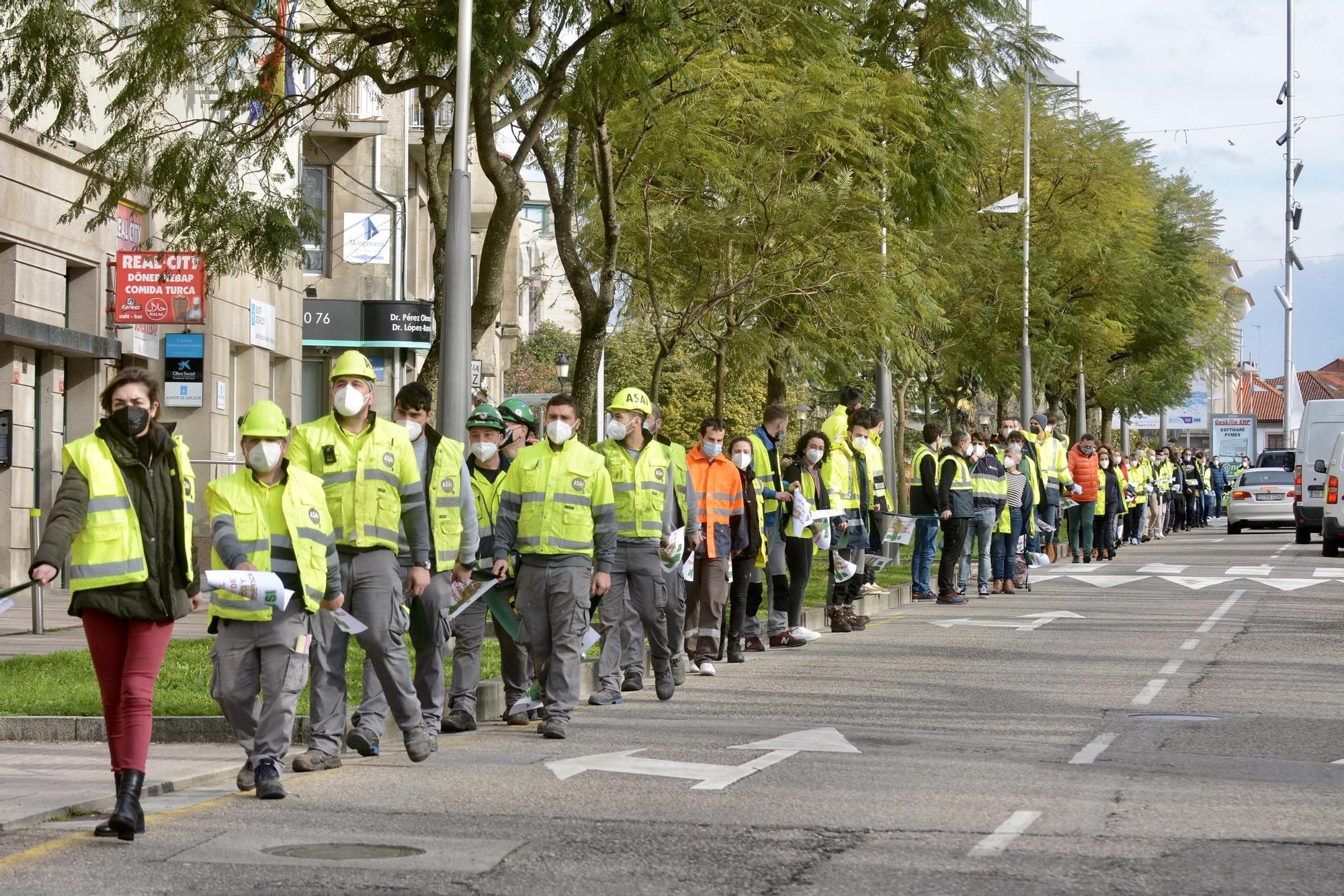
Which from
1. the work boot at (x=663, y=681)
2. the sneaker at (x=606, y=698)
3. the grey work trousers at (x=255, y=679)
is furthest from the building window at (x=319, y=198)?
the grey work trousers at (x=255, y=679)

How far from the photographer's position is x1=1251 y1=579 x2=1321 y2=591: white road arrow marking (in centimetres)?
2427

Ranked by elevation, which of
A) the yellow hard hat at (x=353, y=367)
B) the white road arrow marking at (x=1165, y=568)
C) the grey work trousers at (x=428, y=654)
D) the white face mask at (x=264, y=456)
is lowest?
the white road arrow marking at (x=1165, y=568)

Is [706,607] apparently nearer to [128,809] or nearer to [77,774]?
[77,774]

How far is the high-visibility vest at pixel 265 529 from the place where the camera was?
9.05 m

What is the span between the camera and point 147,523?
820 cm

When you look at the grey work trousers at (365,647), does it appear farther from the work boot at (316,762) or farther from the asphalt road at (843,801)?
the asphalt road at (843,801)

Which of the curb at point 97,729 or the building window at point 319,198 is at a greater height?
the building window at point 319,198

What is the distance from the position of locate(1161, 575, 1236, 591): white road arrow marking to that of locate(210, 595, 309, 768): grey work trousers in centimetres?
1710

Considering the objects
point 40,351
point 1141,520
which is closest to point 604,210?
point 40,351

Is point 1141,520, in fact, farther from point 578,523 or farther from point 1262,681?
point 578,523

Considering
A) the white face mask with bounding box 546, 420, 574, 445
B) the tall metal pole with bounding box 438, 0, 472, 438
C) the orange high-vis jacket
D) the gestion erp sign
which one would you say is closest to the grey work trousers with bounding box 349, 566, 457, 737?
the white face mask with bounding box 546, 420, 574, 445

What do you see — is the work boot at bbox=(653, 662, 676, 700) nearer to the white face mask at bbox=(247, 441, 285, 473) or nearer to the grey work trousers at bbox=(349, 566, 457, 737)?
the grey work trousers at bbox=(349, 566, 457, 737)

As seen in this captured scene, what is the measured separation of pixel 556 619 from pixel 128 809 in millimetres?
3979

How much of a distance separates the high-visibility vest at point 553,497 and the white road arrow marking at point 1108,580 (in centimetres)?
1439
